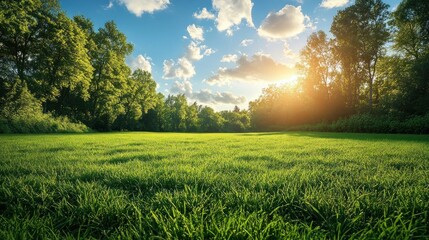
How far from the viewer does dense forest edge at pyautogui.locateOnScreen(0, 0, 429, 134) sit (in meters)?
21.3

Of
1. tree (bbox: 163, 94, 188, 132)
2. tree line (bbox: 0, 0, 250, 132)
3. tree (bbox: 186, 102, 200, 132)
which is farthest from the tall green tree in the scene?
tree (bbox: 186, 102, 200, 132)

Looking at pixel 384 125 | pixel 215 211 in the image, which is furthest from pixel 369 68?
pixel 215 211

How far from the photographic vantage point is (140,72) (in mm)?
48188

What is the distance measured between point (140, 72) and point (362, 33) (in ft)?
139

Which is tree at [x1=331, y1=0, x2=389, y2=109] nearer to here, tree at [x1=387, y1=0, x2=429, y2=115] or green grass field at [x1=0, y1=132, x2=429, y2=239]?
tree at [x1=387, y1=0, x2=429, y2=115]

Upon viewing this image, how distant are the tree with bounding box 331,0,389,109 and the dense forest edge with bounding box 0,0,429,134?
12cm

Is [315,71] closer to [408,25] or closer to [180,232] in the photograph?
[408,25]

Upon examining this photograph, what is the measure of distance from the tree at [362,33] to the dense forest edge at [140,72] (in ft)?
0.40

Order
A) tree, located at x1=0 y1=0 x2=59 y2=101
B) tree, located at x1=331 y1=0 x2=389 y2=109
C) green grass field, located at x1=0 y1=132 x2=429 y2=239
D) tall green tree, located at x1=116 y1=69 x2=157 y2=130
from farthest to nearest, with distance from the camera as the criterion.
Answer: tall green tree, located at x1=116 y1=69 x2=157 y2=130, tree, located at x1=331 y1=0 x2=389 y2=109, tree, located at x1=0 y1=0 x2=59 y2=101, green grass field, located at x1=0 y1=132 x2=429 y2=239

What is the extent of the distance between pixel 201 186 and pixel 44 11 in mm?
36587

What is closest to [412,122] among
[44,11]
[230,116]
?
[44,11]

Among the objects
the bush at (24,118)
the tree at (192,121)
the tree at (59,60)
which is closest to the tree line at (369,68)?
the bush at (24,118)

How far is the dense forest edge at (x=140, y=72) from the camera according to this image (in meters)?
21.3

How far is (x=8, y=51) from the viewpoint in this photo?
25.6 metres
